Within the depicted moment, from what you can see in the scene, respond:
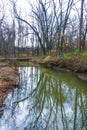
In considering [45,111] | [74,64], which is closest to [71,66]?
[74,64]

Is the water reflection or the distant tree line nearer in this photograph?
the water reflection

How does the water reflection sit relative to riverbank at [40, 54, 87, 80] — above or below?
below

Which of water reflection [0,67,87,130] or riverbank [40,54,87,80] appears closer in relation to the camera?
water reflection [0,67,87,130]

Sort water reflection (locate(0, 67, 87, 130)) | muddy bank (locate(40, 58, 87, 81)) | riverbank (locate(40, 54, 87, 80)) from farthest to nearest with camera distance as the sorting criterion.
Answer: riverbank (locate(40, 54, 87, 80))
muddy bank (locate(40, 58, 87, 81))
water reflection (locate(0, 67, 87, 130))

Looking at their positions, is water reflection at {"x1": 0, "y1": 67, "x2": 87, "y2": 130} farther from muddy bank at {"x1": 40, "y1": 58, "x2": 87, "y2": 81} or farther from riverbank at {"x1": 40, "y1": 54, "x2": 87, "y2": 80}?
riverbank at {"x1": 40, "y1": 54, "x2": 87, "y2": 80}

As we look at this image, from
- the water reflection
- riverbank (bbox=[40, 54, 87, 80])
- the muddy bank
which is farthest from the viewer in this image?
riverbank (bbox=[40, 54, 87, 80])

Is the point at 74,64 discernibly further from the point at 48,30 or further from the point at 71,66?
the point at 48,30

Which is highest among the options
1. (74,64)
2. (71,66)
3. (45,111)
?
(74,64)

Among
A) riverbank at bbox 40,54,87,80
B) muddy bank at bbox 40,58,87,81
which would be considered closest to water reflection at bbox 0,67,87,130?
muddy bank at bbox 40,58,87,81

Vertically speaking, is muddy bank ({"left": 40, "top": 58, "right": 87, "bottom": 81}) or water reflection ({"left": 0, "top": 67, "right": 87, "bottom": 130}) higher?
muddy bank ({"left": 40, "top": 58, "right": 87, "bottom": 81})

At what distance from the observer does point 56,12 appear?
100 feet

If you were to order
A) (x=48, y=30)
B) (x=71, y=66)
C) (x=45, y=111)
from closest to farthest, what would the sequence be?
(x=45, y=111), (x=71, y=66), (x=48, y=30)

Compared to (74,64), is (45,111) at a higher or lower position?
lower

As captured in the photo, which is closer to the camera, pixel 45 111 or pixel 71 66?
pixel 45 111
